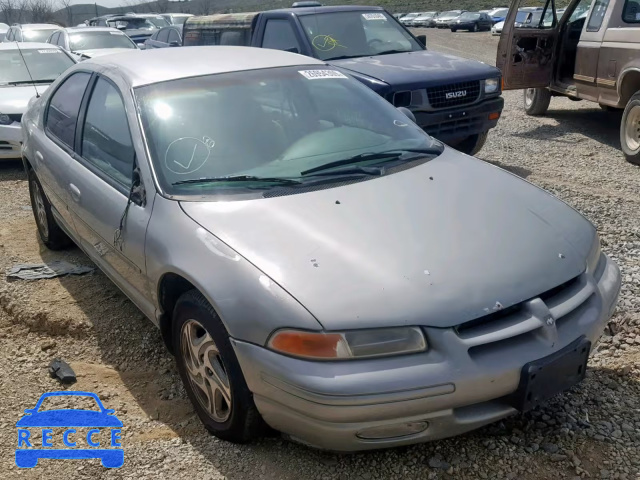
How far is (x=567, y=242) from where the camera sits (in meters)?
2.81

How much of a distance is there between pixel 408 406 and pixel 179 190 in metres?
1.47

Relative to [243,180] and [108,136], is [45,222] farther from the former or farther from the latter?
[243,180]

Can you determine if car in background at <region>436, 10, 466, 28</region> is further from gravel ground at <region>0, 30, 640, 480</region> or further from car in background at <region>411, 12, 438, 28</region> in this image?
gravel ground at <region>0, 30, 640, 480</region>

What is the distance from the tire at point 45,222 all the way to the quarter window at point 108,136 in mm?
1212

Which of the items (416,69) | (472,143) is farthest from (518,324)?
(472,143)

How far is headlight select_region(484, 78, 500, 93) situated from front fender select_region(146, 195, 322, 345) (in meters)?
4.75

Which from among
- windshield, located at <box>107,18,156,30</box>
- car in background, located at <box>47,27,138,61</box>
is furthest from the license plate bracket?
windshield, located at <box>107,18,156,30</box>

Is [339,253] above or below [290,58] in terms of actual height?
below

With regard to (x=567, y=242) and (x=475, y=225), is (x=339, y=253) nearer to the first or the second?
(x=475, y=225)

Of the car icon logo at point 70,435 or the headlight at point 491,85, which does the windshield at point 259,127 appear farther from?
the headlight at point 491,85

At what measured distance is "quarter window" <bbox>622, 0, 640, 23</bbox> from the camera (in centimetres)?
743

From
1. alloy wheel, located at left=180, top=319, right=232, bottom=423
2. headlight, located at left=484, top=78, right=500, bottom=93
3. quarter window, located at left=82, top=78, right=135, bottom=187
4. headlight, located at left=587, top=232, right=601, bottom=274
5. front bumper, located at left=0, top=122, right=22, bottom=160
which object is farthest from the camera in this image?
front bumper, located at left=0, top=122, right=22, bottom=160

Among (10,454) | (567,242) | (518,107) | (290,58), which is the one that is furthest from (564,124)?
(10,454)

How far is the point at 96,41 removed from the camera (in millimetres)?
13555
